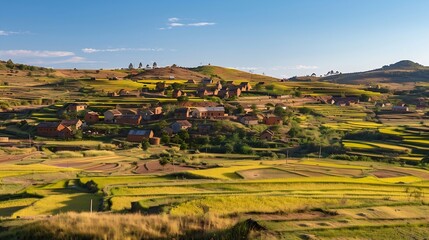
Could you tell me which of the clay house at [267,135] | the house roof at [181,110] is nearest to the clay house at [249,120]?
the clay house at [267,135]

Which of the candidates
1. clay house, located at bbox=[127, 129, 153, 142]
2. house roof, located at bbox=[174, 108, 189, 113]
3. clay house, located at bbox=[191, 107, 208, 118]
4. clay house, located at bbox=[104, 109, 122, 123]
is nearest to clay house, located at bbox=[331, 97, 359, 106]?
clay house, located at bbox=[191, 107, 208, 118]

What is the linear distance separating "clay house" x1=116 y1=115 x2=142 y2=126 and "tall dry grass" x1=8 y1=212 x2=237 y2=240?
51766 mm

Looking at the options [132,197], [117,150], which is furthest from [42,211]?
[117,150]

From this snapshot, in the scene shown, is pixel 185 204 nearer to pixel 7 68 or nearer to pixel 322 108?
pixel 322 108

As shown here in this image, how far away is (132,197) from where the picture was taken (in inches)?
781

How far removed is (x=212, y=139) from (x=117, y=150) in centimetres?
1160

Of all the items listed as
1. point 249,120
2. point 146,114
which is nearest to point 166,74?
point 146,114

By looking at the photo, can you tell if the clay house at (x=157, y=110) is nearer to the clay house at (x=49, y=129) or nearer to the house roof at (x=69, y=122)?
the house roof at (x=69, y=122)

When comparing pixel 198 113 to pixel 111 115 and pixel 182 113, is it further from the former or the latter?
pixel 111 115

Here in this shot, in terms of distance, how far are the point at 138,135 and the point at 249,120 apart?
15.7 m

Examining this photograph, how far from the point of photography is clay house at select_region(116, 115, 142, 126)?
6238cm

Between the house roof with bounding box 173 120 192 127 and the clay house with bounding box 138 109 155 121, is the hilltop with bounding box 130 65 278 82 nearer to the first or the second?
the clay house with bounding box 138 109 155 121

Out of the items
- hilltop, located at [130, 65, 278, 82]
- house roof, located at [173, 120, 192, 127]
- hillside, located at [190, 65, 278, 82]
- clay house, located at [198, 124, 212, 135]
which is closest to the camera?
clay house, located at [198, 124, 212, 135]

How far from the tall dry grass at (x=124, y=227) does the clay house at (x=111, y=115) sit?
52.8m
